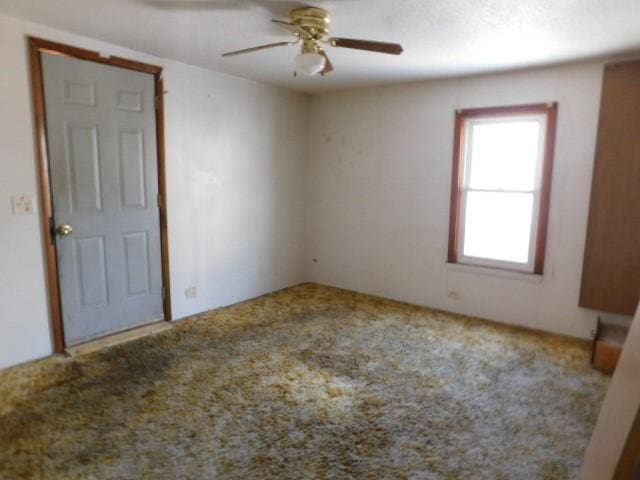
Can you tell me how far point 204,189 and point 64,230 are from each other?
130 centimetres

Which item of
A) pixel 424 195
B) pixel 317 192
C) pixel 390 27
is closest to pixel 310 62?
pixel 390 27

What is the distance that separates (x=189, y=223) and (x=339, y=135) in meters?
2.06

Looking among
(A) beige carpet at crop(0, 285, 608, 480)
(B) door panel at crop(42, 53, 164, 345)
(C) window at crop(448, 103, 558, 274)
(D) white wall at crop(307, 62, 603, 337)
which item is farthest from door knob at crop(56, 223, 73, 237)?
(C) window at crop(448, 103, 558, 274)

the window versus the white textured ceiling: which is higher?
the white textured ceiling

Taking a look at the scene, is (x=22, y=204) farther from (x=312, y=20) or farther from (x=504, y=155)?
(x=504, y=155)

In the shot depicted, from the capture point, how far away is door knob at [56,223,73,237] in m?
3.05

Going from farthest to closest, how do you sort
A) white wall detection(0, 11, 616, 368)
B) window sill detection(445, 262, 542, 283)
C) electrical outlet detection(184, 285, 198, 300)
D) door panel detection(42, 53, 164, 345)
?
electrical outlet detection(184, 285, 198, 300) < window sill detection(445, 262, 542, 283) < door panel detection(42, 53, 164, 345) < white wall detection(0, 11, 616, 368)

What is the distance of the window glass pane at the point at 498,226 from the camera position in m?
3.87

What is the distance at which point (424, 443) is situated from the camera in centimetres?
218

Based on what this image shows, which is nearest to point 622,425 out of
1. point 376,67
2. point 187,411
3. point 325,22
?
point 187,411

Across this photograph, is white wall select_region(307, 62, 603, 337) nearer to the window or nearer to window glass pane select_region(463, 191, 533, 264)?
the window

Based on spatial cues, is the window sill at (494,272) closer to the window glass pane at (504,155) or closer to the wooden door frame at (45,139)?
the window glass pane at (504,155)

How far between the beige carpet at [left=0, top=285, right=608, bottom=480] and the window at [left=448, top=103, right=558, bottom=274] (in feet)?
2.63

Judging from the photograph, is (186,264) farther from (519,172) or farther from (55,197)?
(519,172)
